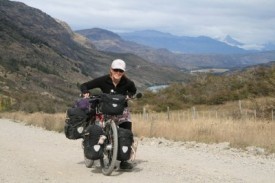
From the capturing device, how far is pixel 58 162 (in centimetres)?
1005

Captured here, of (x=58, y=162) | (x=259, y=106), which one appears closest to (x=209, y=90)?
(x=259, y=106)

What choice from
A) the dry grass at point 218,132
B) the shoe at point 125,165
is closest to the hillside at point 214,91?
the dry grass at point 218,132

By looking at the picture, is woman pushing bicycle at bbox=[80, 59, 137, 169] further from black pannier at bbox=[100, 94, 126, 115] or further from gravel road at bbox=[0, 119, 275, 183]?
gravel road at bbox=[0, 119, 275, 183]

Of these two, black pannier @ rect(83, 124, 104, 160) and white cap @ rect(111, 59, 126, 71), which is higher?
white cap @ rect(111, 59, 126, 71)

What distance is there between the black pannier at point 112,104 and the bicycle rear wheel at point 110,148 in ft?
0.71

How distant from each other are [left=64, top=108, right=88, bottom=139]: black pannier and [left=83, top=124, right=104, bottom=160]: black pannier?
0.83ft

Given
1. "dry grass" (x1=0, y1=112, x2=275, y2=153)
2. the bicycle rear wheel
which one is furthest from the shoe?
"dry grass" (x1=0, y1=112, x2=275, y2=153)

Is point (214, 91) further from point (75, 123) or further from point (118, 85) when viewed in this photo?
point (75, 123)

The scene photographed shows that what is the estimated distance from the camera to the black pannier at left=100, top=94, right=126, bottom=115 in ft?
28.1

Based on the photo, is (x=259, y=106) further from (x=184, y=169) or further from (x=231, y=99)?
(x=184, y=169)

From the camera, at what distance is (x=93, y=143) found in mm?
8781

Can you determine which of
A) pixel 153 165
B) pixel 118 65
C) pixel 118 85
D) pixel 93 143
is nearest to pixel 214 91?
pixel 153 165

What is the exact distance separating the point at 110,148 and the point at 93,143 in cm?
35

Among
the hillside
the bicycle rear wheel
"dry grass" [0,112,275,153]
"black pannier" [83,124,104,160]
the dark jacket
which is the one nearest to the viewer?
the bicycle rear wheel
